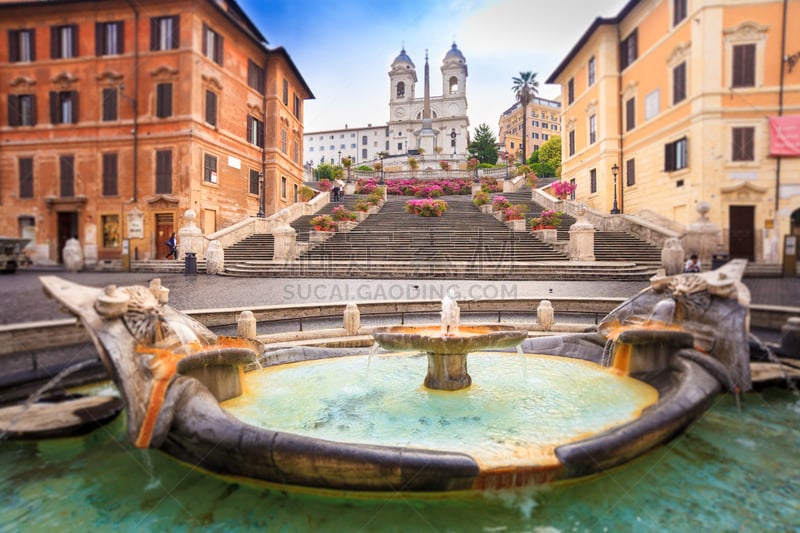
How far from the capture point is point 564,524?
253 cm

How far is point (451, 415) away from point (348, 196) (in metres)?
33.3

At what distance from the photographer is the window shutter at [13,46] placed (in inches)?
257

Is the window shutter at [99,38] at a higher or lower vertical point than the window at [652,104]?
lower

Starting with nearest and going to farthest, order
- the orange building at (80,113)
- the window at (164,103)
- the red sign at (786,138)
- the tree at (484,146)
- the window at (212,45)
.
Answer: the red sign at (786,138)
the orange building at (80,113)
the window at (164,103)
the window at (212,45)
the tree at (484,146)

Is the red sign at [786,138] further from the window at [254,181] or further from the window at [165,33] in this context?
the window at [254,181]

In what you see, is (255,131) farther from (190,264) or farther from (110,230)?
(110,230)

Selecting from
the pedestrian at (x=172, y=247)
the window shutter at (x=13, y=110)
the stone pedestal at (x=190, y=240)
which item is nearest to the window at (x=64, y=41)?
the window shutter at (x=13, y=110)

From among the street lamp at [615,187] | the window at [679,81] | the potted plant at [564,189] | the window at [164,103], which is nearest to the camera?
the window at [679,81]

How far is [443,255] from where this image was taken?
717 inches

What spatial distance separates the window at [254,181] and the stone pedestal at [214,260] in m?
11.9

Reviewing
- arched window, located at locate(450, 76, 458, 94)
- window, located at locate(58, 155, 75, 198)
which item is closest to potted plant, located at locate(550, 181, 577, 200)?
window, located at locate(58, 155, 75, 198)

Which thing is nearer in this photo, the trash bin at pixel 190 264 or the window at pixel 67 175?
the window at pixel 67 175

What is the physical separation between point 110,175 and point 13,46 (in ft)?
8.82

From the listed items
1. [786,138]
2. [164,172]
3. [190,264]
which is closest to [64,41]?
[190,264]
